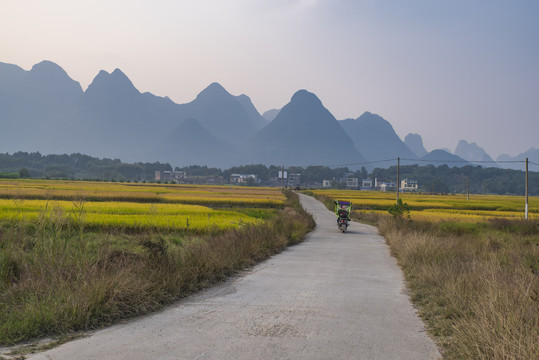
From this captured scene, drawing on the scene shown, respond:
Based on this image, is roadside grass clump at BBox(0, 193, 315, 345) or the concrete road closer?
the concrete road

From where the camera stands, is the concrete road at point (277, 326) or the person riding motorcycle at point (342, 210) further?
the person riding motorcycle at point (342, 210)

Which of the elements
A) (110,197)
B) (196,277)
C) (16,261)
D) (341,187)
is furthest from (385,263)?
(341,187)

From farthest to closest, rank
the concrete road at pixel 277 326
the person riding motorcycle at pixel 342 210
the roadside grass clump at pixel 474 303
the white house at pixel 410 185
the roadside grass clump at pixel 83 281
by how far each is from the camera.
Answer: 1. the white house at pixel 410 185
2. the person riding motorcycle at pixel 342 210
3. the roadside grass clump at pixel 83 281
4. the concrete road at pixel 277 326
5. the roadside grass clump at pixel 474 303

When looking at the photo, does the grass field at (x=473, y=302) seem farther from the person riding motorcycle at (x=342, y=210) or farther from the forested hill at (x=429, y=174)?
the forested hill at (x=429, y=174)

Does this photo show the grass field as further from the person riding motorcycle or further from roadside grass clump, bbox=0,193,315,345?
the person riding motorcycle

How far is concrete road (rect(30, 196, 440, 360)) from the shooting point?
17.3 feet

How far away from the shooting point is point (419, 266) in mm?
11766

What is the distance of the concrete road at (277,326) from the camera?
17.3ft

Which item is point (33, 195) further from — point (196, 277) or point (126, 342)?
point (126, 342)

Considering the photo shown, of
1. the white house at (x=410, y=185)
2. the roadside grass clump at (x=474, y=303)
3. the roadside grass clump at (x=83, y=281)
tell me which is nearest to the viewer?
the roadside grass clump at (x=474, y=303)

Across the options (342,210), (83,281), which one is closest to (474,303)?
(83,281)

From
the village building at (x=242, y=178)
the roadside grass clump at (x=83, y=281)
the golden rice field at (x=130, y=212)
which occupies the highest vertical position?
the village building at (x=242, y=178)

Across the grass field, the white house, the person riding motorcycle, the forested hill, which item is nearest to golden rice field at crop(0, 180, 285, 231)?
the person riding motorcycle

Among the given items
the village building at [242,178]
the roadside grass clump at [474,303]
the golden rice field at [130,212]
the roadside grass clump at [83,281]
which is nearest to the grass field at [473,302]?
the roadside grass clump at [474,303]
